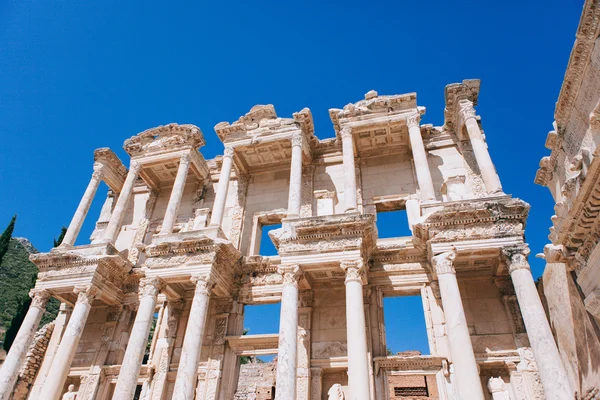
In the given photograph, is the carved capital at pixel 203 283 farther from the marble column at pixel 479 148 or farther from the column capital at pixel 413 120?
the marble column at pixel 479 148

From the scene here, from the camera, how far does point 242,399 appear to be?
18219mm

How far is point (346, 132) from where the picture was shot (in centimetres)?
1423

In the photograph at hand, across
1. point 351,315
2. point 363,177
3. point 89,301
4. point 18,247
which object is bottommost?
point 351,315

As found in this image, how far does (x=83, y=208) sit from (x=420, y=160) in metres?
12.6

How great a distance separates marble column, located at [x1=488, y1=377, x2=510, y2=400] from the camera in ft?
32.9

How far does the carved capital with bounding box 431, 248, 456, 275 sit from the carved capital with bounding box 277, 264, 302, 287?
12.1 feet

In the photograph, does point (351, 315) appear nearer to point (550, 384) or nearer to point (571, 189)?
point (550, 384)

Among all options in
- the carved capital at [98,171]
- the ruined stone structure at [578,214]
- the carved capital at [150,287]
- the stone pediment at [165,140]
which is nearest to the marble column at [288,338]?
the carved capital at [150,287]

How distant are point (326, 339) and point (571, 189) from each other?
311 inches

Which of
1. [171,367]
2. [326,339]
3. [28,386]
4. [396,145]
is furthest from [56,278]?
[396,145]

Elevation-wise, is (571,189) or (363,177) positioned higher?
(363,177)

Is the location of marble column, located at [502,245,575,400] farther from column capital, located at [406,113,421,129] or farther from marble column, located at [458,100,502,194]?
column capital, located at [406,113,421,129]

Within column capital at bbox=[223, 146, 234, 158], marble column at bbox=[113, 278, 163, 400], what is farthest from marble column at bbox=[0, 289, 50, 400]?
column capital at bbox=[223, 146, 234, 158]

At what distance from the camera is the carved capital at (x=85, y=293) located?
505 inches
